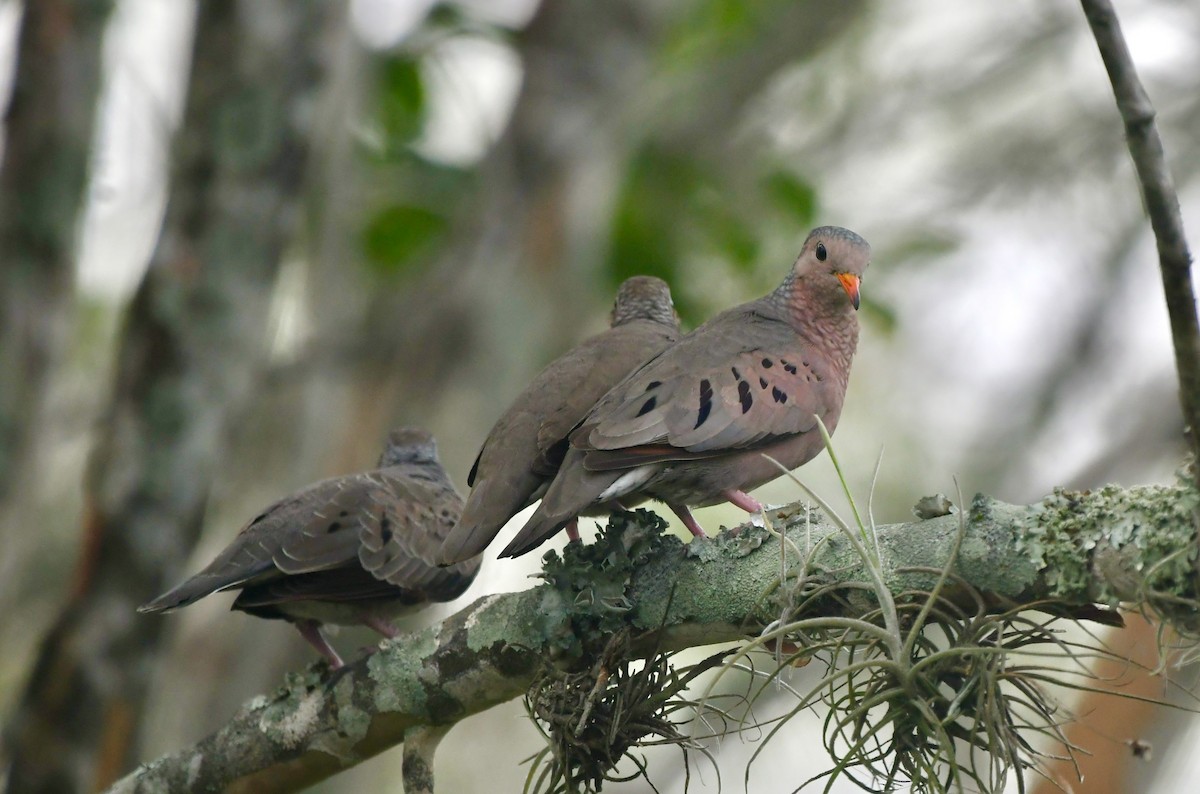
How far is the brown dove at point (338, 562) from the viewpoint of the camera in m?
4.11

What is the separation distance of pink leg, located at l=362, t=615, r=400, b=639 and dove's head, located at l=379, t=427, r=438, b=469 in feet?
2.74

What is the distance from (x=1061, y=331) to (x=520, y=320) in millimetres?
4678

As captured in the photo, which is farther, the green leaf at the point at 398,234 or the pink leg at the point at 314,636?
the green leaf at the point at 398,234

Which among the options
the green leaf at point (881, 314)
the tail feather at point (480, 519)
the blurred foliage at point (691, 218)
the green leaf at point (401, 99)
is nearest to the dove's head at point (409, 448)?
the tail feather at point (480, 519)

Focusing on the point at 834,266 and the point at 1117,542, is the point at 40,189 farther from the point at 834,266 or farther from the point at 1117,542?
the point at 1117,542

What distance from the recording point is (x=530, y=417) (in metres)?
3.94

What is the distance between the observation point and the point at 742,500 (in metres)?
3.74

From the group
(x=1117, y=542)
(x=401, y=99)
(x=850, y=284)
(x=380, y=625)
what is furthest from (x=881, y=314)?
(x=1117, y=542)

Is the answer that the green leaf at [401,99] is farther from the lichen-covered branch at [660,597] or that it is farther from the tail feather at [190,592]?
the lichen-covered branch at [660,597]

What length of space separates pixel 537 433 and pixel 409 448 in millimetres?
1475

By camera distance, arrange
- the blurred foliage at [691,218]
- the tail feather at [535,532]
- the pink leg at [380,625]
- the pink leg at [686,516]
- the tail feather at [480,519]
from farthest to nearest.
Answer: the blurred foliage at [691,218]
the pink leg at [380,625]
the pink leg at [686,516]
the tail feather at [480,519]
the tail feather at [535,532]

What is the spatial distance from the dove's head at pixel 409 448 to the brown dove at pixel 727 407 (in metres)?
1.48

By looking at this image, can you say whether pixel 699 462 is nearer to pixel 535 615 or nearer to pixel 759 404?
pixel 759 404

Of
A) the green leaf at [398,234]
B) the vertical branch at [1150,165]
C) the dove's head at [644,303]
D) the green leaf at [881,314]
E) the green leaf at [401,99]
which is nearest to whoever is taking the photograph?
the vertical branch at [1150,165]
